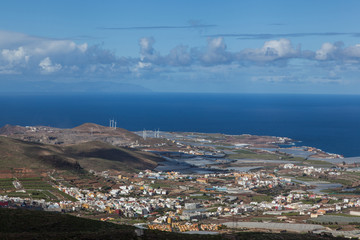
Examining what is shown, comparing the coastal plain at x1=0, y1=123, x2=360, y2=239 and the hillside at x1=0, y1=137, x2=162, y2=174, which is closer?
the coastal plain at x1=0, y1=123, x2=360, y2=239

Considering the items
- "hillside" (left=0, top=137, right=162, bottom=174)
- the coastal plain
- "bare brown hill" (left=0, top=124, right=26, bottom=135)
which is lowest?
the coastal plain

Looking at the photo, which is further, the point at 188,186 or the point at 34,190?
the point at 188,186

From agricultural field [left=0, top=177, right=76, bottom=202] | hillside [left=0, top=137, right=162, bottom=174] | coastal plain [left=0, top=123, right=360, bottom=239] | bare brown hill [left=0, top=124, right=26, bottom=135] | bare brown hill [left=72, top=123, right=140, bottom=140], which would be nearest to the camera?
coastal plain [left=0, top=123, right=360, bottom=239]

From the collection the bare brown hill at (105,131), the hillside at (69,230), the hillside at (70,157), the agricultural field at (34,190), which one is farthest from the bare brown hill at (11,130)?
the hillside at (69,230)

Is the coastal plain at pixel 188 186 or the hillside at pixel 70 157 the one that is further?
the hillside at pixel 70 157

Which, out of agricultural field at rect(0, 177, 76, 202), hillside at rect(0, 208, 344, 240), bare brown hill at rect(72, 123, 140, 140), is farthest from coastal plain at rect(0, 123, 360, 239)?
bare brown hill at rect(72, 123, 140, 140)

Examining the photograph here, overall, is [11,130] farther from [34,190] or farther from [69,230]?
[69,230]

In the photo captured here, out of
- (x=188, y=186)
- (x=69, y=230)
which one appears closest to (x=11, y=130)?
(x=188, y=186)

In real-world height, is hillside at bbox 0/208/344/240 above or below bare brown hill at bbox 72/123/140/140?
below

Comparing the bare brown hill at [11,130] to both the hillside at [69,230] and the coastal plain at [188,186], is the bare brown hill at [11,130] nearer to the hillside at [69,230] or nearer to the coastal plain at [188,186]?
the coastal plain at [188,186]

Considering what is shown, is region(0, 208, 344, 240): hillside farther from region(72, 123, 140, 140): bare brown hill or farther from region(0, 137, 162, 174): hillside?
region(72, 123, 140, 140): bare brown hill
